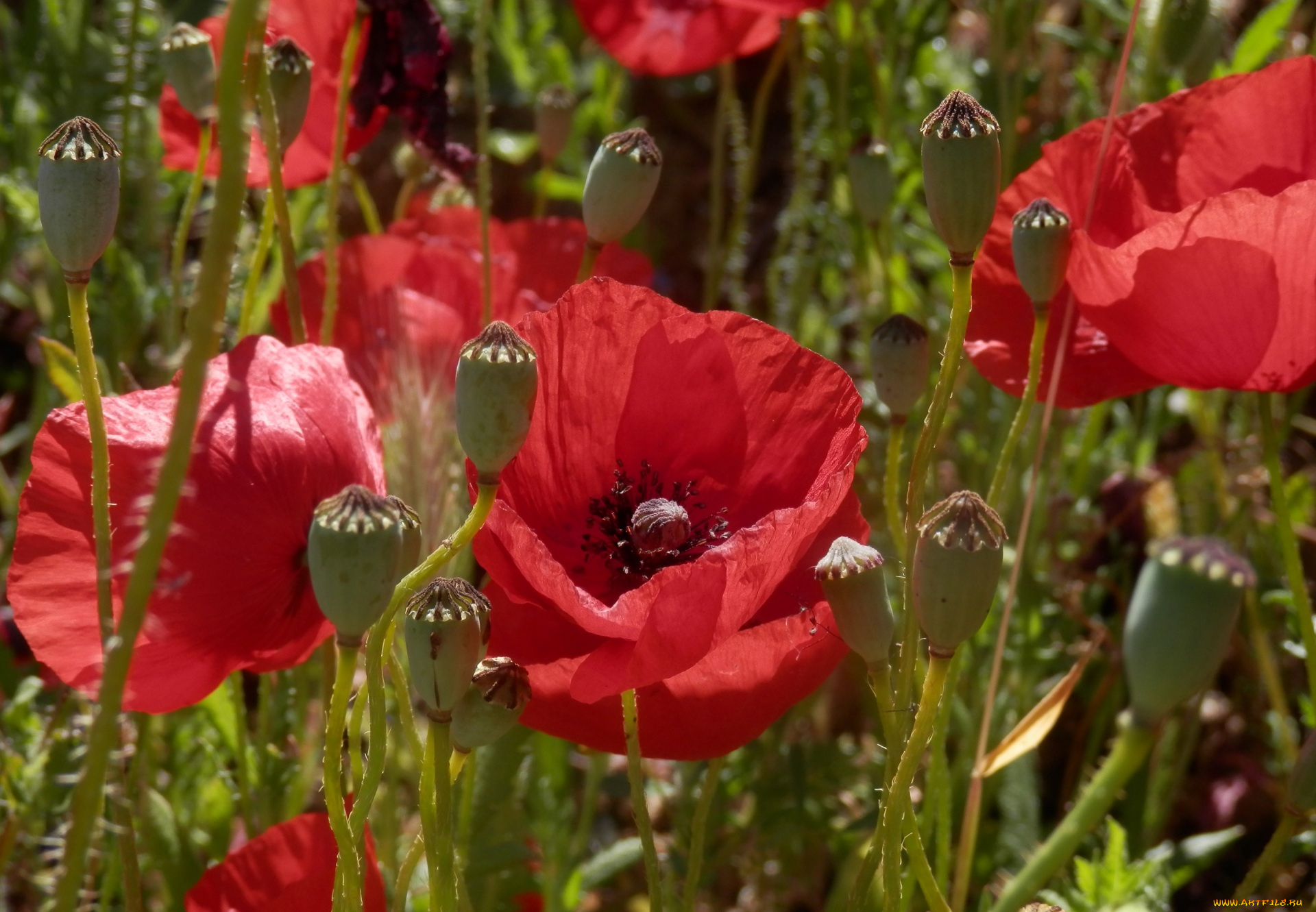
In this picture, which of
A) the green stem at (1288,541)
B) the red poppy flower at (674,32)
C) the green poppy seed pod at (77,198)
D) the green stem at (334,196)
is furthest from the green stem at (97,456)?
the red poppy flower at (674,32)

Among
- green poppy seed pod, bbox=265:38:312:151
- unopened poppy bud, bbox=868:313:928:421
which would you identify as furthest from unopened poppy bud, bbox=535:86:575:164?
unopened poppy bud, bbox=868:313:928:421

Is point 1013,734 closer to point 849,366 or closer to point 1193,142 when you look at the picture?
point 1193,142

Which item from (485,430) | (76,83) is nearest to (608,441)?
(485,430)

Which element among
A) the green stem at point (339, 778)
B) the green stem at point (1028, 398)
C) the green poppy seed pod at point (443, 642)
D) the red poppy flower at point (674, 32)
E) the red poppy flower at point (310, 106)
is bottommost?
the green stem at point (339, 778)

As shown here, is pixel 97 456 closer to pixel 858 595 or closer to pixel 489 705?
pixel 489 705

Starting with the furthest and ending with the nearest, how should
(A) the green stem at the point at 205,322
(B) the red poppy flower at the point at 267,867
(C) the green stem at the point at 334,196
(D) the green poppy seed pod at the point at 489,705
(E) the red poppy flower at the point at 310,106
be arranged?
(E) the red poppy flower at the point at 310,106 → (C) the green stem at the point at 334,196 → (B) the red poppy flower at the point at 267,867 → (D) the green poppy seed pod at the point at 489,705 → (A) the green stem at the point at 205,322

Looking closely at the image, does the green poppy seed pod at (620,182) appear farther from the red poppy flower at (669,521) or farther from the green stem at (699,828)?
the green stem at (699,828)
